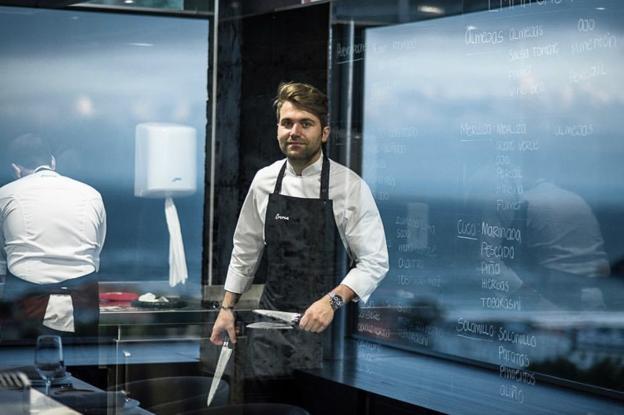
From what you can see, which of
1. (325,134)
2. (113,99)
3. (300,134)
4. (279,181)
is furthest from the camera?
(113,99)

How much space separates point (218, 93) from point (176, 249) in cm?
76

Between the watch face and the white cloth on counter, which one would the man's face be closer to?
the watch face

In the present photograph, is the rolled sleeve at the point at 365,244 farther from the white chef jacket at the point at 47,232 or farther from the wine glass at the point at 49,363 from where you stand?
the wine glass at the point at 49,363

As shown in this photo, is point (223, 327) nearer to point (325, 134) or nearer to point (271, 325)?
point (271, 325)

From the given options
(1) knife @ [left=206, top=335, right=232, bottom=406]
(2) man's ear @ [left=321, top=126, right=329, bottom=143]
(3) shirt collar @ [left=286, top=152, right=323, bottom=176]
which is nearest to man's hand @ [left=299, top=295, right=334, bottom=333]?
(1) knife @ [left=206, top=335, right=232, bottom=406]

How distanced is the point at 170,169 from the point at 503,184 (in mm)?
1939

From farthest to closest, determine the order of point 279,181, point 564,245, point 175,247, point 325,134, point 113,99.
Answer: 1. point 175,247
2. point 113,99
3. point 279,181
4. point 325,134
5. point 564,245

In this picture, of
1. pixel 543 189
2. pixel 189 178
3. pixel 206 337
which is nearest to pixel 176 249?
pixel 189 178

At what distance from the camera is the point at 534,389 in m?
3.62

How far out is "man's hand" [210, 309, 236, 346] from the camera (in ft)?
15.7

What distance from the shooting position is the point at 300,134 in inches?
184

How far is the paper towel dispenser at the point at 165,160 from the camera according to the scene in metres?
5.20

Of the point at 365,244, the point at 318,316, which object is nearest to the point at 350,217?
the point at 365,244

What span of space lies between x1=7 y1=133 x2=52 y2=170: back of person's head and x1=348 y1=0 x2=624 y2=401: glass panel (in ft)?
4.91
